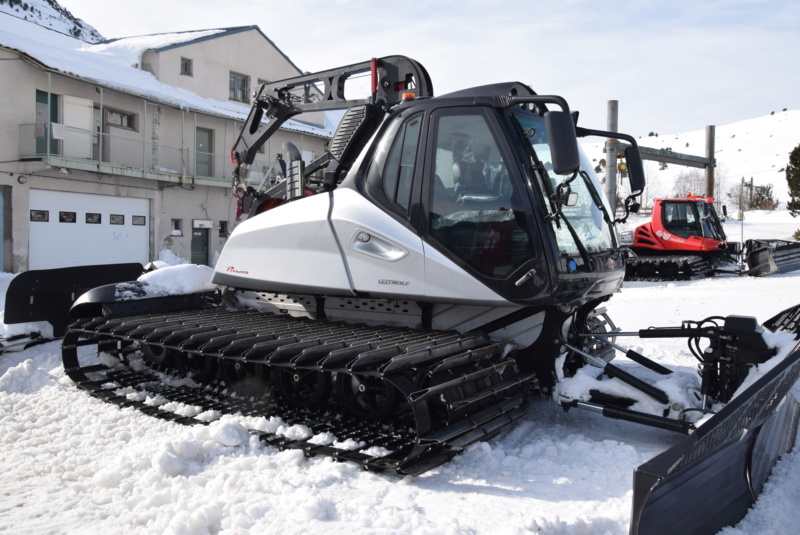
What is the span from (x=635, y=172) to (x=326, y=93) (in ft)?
9.33

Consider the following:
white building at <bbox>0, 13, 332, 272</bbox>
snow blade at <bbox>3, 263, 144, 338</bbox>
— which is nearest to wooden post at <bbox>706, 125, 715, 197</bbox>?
white building at <bbox>0, 13, 332, 272</bbox>

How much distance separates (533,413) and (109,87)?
63.6 ft

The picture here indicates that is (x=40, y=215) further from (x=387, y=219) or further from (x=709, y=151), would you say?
(x=709, y=151)

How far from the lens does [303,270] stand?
5066 millimetres

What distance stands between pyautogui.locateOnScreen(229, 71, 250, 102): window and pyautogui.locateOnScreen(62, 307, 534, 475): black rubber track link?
2250cm

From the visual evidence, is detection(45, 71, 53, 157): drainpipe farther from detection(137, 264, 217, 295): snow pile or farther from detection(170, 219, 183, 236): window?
detection(137, 264, 217, 295): snow pile

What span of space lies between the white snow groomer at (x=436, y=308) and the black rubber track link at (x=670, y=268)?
492 inches

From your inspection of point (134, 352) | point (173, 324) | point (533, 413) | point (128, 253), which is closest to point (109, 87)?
point (128, 253)

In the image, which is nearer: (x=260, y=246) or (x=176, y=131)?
(x=260, y=246)

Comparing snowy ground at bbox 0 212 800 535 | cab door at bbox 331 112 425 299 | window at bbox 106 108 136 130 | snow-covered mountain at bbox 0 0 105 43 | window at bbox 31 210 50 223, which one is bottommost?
snowy ground at bbox 0 212 800 535

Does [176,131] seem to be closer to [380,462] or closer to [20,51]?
[20,51]

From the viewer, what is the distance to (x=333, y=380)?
4.71 metres

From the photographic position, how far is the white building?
61.3 ft

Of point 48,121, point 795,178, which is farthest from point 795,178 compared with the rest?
point 48,121
